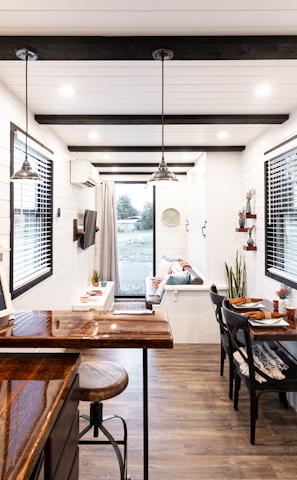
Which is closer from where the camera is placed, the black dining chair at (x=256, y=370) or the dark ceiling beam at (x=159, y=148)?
the black dining chair at (x=256, y=370)

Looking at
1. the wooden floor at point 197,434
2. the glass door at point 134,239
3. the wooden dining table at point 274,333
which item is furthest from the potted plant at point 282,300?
the glass door at point 134,239

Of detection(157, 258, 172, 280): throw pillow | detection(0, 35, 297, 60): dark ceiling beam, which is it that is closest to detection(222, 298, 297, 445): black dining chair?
detection(0, 35, 297, 60): dark ceiling beam

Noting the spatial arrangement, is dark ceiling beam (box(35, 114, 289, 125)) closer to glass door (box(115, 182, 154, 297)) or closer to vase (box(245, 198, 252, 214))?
A: vase (box(245, 198, 252, 214))

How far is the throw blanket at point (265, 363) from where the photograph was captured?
2482mm

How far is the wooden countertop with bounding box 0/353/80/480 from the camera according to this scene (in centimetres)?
86

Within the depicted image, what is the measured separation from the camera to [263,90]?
2.63 meters

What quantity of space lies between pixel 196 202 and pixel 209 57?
368cm

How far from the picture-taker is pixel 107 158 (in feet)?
17.5

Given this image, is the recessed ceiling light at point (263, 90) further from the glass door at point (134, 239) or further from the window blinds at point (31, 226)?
the glass door at point (134, 239)

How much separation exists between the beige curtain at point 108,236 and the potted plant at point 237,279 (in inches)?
111

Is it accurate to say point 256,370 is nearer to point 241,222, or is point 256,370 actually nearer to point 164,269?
point 241,222

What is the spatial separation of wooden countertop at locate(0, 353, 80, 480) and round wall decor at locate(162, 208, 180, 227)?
534cm

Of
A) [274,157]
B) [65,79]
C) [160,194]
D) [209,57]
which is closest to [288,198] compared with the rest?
[274,157]

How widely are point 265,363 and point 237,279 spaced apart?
1.93m
